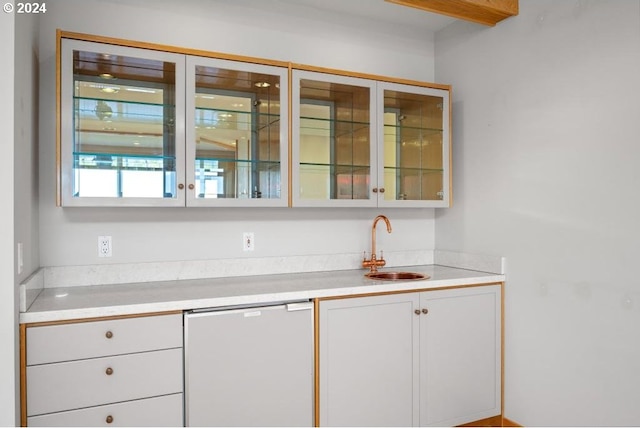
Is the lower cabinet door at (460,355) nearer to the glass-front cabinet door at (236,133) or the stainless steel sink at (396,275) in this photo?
the stainless steel sink at (396,275)

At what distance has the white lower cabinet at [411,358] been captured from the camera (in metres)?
2.28

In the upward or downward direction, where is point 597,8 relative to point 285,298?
upward

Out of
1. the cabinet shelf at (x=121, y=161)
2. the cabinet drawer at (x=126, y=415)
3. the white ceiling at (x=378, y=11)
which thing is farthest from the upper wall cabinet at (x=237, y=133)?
the cabinet drawer at (x=126, y=415)

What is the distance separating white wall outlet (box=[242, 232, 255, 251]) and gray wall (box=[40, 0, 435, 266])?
0.03m

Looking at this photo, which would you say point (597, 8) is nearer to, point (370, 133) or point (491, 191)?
point (491, 191)

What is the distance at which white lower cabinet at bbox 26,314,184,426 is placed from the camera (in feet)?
5.76

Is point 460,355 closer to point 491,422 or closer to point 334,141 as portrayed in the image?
point 491,422

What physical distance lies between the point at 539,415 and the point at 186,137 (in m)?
2.40

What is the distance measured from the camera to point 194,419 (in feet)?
6.51

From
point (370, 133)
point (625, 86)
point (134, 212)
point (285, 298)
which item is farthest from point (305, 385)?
point (625, 86)

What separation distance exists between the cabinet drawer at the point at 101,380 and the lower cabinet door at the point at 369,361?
718 mm

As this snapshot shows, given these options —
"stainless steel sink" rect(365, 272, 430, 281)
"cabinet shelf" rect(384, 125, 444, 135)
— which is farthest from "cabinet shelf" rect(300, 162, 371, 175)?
"stainless steel sink" rect(365, 272, 430, 281)

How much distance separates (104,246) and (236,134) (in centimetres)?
90

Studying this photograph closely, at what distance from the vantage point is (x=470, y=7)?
256 cm
